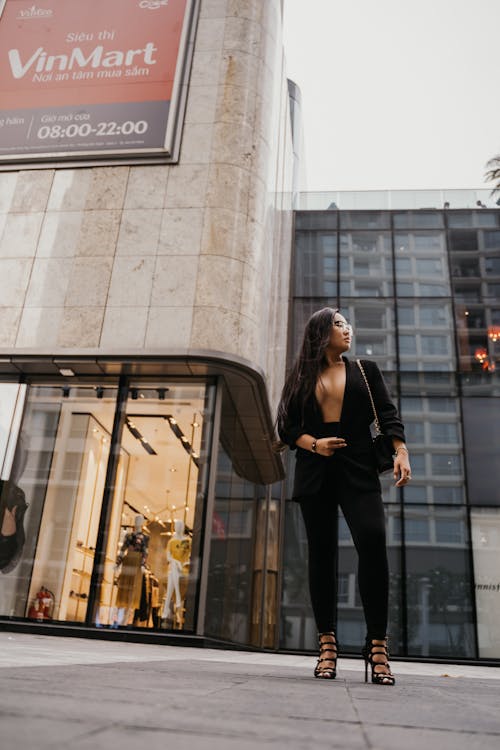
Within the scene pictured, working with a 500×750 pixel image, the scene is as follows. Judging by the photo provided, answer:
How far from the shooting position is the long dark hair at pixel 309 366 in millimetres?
3805

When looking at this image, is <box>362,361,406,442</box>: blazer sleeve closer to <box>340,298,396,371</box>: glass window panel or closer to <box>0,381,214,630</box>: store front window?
<box>0,381,214,630</box>: store front window

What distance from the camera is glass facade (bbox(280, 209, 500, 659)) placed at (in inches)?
559

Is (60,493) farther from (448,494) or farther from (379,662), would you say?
(448,494)

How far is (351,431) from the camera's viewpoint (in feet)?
11.9

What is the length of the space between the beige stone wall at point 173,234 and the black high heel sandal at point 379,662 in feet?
20.1

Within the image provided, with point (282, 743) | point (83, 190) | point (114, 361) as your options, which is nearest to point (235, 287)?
point (114, 361)

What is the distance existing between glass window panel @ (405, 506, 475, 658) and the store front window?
297 inches

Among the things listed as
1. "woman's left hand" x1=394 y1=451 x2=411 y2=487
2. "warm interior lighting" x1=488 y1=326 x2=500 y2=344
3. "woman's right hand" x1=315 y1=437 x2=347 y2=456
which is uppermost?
"warm interior lighting" x1=488 y1=326 x2=500 y2=344

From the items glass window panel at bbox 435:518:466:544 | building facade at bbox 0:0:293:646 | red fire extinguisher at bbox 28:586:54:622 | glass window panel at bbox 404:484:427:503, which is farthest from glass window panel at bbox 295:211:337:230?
red fire extinguisher at bbox 28:586:54:622

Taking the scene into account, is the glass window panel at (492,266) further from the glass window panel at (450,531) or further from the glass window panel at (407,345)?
the glass window panel at (450,531)

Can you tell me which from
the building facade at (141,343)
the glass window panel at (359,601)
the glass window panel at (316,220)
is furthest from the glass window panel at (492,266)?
the building facade at (141,343)

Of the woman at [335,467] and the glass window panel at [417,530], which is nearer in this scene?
the woman at [335,467]

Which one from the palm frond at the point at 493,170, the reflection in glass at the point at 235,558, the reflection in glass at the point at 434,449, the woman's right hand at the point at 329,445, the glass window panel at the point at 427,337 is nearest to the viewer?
the woman's right hand at the point at 329,445

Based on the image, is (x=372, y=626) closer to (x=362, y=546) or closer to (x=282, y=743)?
(x=362, y=546)
